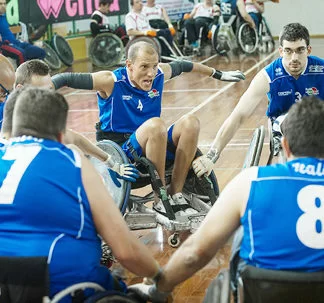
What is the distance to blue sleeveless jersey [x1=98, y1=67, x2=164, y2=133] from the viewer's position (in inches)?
156

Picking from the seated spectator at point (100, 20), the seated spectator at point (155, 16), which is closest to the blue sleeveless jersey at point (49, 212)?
the seated spectator at point (100, 20)

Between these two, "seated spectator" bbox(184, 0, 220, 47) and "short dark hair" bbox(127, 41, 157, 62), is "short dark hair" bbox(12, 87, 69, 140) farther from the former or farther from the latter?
"seated spectator" bbox(184, 0, 220, 47)

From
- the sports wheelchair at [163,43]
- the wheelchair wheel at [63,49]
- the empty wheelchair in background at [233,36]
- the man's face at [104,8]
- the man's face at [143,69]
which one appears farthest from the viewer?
the empty wheelchair in background at [233,36]

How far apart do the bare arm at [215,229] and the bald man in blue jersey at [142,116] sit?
5.33 feet

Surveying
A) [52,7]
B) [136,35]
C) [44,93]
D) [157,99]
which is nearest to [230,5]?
[136,35]

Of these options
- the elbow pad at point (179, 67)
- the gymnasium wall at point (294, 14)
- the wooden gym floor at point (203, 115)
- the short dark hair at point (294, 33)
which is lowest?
the wooden gym floor at point (203, 115)

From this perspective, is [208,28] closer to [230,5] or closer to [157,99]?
[230,5]

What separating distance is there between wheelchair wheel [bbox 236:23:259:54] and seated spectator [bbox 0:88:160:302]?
35.4ft

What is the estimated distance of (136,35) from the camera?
1128cm

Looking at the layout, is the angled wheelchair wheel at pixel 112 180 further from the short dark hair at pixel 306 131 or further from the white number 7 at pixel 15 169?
the short dark hair at pixel 306 131

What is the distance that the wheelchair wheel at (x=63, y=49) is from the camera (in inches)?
438

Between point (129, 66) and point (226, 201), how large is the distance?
2.19 meters

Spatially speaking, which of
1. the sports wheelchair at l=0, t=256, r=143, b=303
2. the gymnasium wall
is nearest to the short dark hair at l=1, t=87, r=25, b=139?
the sports wheelchair at l=0, t=256, r=143, b=303

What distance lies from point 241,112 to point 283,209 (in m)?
1.90
